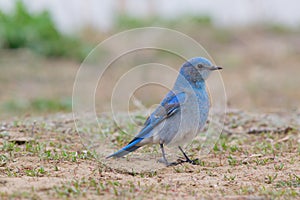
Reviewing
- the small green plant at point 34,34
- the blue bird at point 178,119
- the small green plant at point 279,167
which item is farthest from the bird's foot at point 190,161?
the small green plant at point 34,34

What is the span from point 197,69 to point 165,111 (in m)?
0.53

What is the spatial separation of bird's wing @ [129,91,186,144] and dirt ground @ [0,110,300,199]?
0.98 ft

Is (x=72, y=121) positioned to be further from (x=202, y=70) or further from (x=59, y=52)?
(x=59, y=52)

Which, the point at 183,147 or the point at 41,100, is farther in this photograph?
the point at 41,100

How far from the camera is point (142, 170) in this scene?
A: 4.96 meters

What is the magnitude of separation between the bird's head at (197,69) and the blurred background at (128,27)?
2913mm

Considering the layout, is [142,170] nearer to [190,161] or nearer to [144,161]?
[144,161]

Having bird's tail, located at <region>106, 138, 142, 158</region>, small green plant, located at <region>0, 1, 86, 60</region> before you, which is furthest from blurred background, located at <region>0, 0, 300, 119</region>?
bird's tail, located at <region>106, 138, 142, 158</region>

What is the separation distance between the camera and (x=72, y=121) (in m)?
6.89

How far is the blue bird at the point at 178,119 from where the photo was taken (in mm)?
5145

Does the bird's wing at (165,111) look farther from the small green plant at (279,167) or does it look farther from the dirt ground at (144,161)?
the small green plant at (279,167)

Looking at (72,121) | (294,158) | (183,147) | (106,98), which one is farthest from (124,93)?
(294,158)

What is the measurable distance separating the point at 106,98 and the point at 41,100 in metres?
1.45

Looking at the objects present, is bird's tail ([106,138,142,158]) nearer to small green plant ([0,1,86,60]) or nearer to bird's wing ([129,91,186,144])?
bird's wing ([129,91,186,144])
